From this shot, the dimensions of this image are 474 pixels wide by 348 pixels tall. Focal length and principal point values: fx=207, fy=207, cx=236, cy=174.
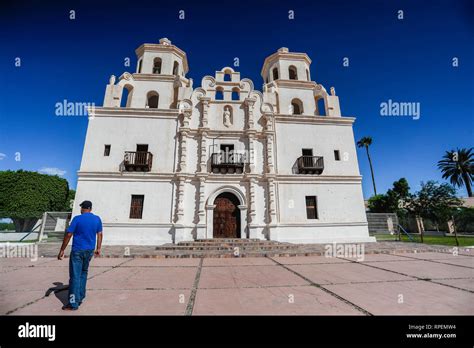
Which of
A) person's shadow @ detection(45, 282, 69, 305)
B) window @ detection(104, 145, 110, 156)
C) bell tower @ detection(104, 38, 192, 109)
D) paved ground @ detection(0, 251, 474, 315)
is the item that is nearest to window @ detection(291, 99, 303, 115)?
bell tower @ detection(104, 38, 192, 109)

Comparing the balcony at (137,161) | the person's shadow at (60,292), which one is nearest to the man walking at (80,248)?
the person's shadow at (60,292)

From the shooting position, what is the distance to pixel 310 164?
15.5 meters

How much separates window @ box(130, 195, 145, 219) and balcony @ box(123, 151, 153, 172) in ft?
6.31

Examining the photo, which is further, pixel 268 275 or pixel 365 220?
pixel 365 220

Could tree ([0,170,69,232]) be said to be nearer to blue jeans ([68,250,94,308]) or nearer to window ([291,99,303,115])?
blue jeans ([68,250,94,308])

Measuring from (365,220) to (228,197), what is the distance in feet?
32.9

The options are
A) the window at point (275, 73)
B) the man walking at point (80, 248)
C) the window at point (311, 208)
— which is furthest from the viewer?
the window at point (275, 73)

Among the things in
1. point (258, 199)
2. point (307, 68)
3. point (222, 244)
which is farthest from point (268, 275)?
point (307, 68)

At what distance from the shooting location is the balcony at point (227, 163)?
1464 centimetres

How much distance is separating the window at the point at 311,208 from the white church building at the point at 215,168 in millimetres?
71

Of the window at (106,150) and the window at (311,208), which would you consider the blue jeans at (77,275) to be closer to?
the window at (106,150)

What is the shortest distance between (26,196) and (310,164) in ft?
107
